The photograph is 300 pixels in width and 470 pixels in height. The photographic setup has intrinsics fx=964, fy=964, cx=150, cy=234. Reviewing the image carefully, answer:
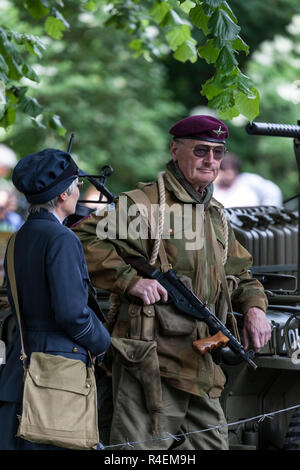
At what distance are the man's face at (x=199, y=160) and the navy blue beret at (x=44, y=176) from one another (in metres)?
1.09

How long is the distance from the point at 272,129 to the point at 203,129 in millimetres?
417

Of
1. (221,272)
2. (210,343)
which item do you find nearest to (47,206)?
(210,343)

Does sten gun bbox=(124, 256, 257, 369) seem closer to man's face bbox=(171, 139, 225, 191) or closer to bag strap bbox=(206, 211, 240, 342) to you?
bag strap bbox=(206, 211, 240, 342)

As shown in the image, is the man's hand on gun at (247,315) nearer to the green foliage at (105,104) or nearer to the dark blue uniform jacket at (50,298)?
the dark blue uniform jacket at (50,298)

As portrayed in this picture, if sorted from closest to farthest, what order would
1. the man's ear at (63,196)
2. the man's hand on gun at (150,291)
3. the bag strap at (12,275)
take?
1. the bag strap at (12,275)
2. the man's ear at (63,196)
3. the man's hand on gun at (150,291)

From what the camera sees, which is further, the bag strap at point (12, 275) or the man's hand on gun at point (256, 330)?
the man's hand on gun at point (256, 330)

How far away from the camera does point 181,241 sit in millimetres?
5340

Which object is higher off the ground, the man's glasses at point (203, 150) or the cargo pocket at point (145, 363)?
the man's glasses at point (203, 150)

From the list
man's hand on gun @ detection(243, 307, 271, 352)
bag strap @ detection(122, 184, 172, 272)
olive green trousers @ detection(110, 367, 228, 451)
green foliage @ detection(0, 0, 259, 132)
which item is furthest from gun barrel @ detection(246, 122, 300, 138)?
olive green trousers @ detection(110, 367, 228, 451)

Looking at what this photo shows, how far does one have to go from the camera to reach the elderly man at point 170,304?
5.17 meters

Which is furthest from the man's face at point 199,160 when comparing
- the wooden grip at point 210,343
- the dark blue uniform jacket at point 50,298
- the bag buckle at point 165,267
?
the dark blue uniform jacket at point 50,298

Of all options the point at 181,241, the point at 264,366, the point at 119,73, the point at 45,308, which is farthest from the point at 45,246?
the point at 119,73

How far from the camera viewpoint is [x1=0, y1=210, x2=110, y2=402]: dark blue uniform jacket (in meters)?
4.25
